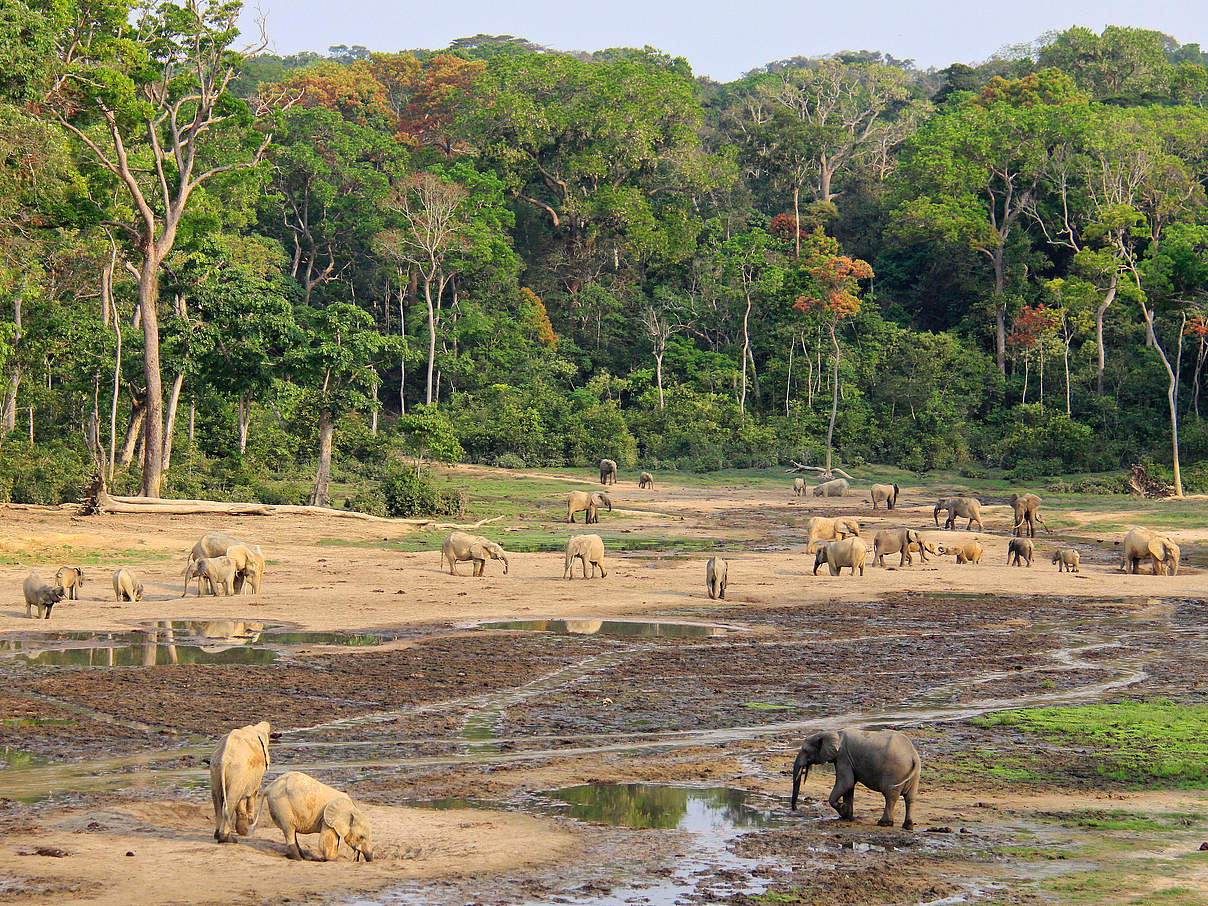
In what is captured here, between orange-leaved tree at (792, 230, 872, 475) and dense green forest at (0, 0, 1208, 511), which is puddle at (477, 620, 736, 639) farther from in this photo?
orange-leaved tree at (792, 230, 872, 475)

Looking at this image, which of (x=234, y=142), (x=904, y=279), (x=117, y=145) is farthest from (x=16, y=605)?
(x=904, y=279)

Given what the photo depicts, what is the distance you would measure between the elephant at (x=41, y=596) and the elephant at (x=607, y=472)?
3117 centimetres

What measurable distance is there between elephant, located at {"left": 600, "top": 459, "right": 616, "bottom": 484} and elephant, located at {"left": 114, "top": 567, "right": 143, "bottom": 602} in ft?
95.8

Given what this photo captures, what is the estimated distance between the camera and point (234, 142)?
204 feet

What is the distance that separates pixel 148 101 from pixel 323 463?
11531 mm

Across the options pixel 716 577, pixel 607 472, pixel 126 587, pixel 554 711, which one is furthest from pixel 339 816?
pixel 607 472

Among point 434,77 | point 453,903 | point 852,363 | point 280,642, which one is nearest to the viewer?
point 453,903

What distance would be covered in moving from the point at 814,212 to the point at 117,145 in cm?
4900

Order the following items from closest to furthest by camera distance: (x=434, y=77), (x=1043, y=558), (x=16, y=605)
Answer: (x=16, y=605)
(x=1043, y=558)
(x=434, y=77)

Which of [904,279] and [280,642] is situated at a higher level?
[904,279]

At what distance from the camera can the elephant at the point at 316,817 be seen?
8.34 meters

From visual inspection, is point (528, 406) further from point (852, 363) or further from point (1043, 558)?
point (1043, 558)

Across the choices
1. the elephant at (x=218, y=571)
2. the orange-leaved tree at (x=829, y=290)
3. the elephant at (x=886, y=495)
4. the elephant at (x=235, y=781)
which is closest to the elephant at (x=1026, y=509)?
the elephant at (x=886, y=495)

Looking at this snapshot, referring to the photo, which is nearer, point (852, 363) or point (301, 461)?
point (301, 461)
